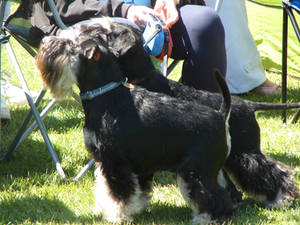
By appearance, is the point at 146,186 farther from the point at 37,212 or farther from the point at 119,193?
the point at 37,212

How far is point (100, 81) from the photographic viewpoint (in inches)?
120

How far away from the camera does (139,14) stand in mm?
3709

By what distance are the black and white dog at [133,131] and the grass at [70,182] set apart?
0.29 metres

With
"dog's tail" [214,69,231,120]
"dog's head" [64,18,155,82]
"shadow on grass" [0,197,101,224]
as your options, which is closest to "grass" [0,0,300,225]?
"shadow on grass" [0,197,101,224]

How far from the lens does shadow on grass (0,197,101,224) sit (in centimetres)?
326

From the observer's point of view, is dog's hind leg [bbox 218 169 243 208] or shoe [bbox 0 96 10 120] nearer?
dog's hind leg [bbox 218 169 243 208]

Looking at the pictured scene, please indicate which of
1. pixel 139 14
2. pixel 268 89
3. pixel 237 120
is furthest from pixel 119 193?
pixel 268 89

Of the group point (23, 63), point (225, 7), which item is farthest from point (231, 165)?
point (23, 63)

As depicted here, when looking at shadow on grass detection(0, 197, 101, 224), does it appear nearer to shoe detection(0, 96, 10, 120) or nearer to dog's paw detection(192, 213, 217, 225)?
dog's paw detection(192, 213, 217, 225)

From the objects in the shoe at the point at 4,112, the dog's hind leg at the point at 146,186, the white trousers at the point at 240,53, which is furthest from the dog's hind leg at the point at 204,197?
the white trousers at the point at 240,53

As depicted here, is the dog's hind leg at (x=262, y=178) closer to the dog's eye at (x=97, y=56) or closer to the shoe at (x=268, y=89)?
the dog's eye at (x=97, y=56)

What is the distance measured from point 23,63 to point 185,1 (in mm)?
4235

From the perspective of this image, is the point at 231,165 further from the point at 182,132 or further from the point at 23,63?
the point at 23,63

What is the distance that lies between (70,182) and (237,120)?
140 cm
